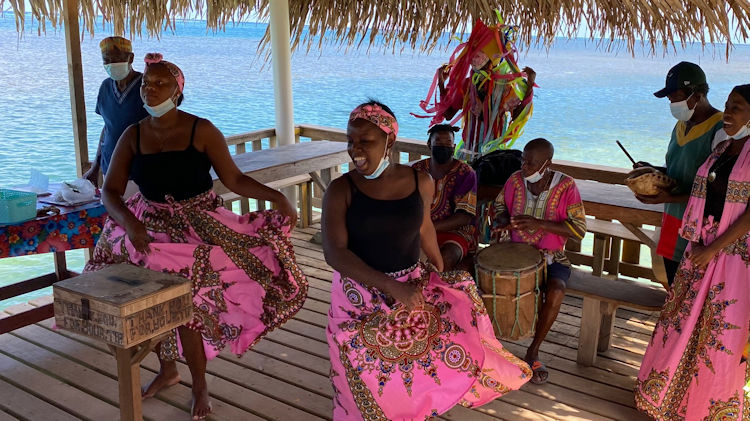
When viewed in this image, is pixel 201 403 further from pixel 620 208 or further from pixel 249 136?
pixel 249 136

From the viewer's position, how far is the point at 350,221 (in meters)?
2.72

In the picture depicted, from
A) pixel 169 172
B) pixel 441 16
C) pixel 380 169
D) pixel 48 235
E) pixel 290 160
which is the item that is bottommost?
pixel 48 235

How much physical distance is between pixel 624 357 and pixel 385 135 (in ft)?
7.19

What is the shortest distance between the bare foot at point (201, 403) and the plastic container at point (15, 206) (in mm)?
1233

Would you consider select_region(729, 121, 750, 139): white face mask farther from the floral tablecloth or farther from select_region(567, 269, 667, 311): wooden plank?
the floral tablecloth

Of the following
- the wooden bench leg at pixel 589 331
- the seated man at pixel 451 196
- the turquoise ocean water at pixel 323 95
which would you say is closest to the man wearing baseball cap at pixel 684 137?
the wooden bench leg at pixel 589 331

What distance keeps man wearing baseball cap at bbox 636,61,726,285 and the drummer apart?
376 mm

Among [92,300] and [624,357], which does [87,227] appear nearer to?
[92,300]

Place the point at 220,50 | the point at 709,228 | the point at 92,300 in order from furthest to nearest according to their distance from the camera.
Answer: the point at 220,50 → the point at 709,228 → the point at 92,300

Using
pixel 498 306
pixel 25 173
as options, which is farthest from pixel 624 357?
pixel 25 173

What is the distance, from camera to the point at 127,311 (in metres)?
2.21

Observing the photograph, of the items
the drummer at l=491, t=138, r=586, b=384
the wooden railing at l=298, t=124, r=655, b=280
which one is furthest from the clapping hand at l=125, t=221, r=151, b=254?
the wooden railing at l=298, t=124, r=655, b=280

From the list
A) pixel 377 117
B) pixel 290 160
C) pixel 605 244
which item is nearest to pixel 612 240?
pixel 605 244

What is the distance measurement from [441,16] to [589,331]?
2972 millimetres
